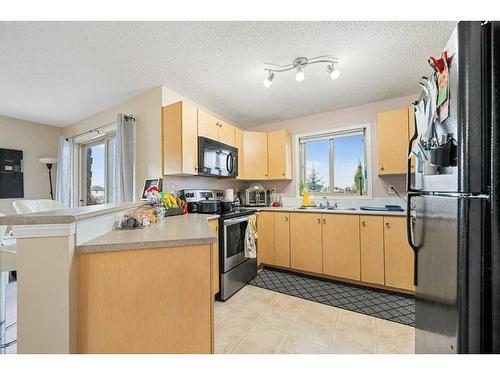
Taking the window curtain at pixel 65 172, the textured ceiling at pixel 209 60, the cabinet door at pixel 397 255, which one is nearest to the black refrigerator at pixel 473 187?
the textured ceiling at pixel 209 60

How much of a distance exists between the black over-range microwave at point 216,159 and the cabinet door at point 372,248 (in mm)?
1694

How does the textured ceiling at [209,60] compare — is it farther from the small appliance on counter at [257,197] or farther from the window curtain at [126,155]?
the small appliance on counter at [257,197]

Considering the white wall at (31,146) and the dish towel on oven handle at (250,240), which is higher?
the white wall at (31,146)

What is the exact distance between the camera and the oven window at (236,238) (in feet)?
7.43

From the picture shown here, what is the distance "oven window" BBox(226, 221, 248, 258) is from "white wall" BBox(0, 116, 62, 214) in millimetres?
3645

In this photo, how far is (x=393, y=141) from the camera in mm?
2535

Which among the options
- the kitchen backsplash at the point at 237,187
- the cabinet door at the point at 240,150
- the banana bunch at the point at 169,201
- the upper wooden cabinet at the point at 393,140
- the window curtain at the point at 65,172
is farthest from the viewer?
the window curtain at the point at 65,172

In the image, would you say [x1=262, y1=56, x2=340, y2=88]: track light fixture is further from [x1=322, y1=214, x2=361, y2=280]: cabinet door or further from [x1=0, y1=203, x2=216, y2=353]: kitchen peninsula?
[x1=0, y1=203, x2=216, y2=353]: kitchen peninsula

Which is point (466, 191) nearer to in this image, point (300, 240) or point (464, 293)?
point (464, 293)

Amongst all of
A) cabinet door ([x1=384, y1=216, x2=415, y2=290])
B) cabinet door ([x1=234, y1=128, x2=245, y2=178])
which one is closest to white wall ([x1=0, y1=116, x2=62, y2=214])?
cabinet door ([x1=234, y1=128, x2=245, y2=178])

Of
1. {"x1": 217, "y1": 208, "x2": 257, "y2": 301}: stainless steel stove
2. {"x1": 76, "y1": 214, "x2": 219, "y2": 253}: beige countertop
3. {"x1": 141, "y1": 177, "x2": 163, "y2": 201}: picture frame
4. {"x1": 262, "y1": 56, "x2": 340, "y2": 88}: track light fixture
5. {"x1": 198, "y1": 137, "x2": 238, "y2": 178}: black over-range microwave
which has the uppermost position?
{"x1": 262, "y1": 56, "x2": 340, "y2": 88}: track light fixture

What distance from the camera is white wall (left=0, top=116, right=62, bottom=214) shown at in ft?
10.9

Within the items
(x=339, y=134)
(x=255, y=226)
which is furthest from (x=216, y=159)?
(x=339, y=134)

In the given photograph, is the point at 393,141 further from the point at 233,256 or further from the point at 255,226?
the point at 233,256
